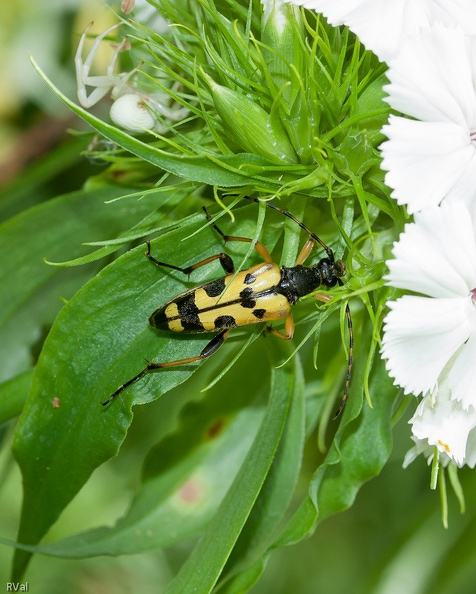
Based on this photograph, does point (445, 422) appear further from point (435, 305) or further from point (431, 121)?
point (431, 121)

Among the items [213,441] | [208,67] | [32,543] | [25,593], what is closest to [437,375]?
[208,67]

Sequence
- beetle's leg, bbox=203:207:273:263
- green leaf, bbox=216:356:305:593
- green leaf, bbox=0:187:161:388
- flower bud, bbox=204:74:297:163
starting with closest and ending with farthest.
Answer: flower bud, bbox=204:74:297:163 → beetle's leg, bbox=203:207:273:263 → green leaf, bbox=216:356:305:593 → green leaf, bbox=0:187:161:388

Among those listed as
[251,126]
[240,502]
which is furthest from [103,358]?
[251,126]

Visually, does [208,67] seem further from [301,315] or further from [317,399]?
[317,399]

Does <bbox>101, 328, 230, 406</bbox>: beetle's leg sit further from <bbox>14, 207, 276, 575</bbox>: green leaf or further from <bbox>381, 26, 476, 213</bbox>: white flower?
<bbox>381, 26, 476, 213</bbox>: white flower

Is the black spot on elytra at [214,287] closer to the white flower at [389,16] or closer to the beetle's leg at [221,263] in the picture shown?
the beetle's leg at [221,263]

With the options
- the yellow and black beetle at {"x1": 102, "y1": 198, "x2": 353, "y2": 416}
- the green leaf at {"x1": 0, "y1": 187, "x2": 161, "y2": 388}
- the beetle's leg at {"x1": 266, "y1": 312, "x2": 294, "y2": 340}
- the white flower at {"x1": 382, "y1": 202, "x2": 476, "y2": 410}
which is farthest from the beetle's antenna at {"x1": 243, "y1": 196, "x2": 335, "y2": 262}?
the green leaf at {"x1": 0, "y1": 187, "x2": 161, "y2": 388}
